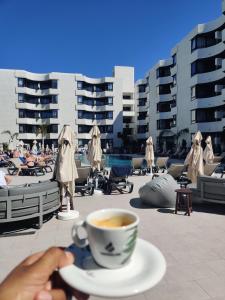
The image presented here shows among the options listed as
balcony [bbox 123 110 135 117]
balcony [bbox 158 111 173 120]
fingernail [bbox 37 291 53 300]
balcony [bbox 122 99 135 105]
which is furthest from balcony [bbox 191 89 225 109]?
fingernail [bbox 37 291 53 300]

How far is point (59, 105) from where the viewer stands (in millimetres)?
61906

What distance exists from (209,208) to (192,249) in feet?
12.8

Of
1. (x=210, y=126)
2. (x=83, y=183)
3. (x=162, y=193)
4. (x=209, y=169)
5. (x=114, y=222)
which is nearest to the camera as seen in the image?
(x=114, y=222)

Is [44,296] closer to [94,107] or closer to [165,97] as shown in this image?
[165,97]

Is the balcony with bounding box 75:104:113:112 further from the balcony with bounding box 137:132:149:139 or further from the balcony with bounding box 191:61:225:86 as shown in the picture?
the balcony with bounding box 191:61:225:86

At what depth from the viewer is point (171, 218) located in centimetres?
818

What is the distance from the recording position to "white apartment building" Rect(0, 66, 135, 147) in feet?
194

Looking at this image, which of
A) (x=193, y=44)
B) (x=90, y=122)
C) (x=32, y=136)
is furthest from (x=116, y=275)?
(x=90, y=122)

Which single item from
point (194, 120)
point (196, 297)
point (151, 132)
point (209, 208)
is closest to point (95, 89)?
point (151, 132)

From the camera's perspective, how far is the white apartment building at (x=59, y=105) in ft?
194

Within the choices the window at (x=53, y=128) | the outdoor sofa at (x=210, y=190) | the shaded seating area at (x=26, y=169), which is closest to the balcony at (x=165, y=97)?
the window at (x=53, y=128)

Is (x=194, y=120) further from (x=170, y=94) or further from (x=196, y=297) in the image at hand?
(x=196, y=297)

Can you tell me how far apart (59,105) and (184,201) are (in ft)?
183

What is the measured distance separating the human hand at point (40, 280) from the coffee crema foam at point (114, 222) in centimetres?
21
